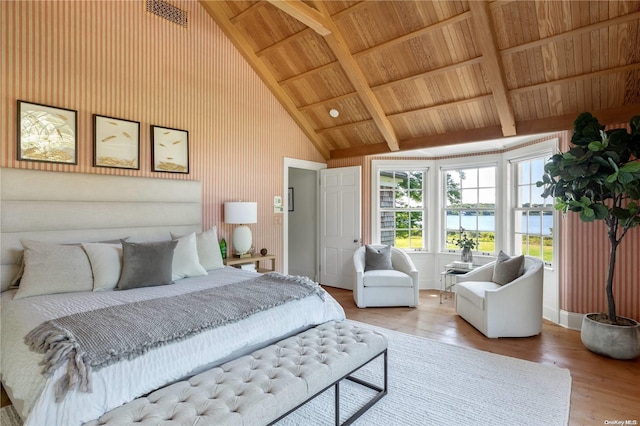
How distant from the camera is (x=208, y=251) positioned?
12.2 ft

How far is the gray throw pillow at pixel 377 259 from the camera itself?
5004 millimetres

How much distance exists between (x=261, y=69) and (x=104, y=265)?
3.52 m

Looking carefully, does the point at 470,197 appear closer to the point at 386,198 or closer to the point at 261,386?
the point at 386,198

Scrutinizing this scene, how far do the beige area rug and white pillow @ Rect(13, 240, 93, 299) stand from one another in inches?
31.7

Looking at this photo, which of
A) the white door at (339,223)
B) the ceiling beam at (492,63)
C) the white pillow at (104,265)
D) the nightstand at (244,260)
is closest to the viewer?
the white pillow at (104,265)

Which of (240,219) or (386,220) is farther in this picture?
(386,220)

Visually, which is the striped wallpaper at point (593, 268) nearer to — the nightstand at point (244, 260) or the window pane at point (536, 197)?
the window pane at point (536, 197)

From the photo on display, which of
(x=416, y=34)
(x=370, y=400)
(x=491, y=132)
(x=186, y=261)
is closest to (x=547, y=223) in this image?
(x=491, y=132)

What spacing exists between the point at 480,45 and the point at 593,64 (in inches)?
44.6

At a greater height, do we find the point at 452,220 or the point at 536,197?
the point at 536,197

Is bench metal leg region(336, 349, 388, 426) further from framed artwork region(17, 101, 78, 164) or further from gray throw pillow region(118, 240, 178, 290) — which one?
framed artwork region(17, 101, 78, 164)

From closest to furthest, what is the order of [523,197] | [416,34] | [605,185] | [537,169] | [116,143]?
[605,185]
[116,143]
[416,34]
[537,169]
[523,197]

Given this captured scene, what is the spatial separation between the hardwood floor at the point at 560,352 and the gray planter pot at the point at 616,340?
69mm

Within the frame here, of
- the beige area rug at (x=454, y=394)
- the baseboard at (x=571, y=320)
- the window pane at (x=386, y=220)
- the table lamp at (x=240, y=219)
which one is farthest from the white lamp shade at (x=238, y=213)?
the baseboard at (x=571, y=320)
